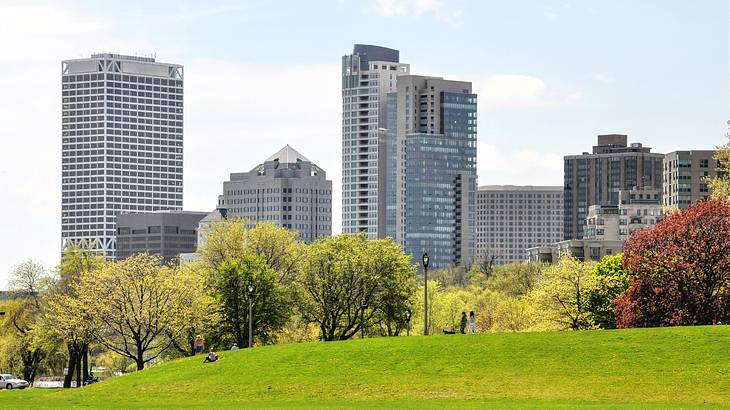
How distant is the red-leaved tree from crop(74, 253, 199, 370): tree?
34.9 metres

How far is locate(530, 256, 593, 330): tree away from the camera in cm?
12344

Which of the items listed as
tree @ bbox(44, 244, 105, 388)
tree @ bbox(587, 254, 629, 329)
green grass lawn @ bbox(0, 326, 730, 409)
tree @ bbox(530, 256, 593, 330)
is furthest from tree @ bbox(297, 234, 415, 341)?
green grass lawn @ bbox(0, 326, 730, 409)

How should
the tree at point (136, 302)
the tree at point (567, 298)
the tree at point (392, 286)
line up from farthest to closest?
the tree at point (392, 286), the tree at point (567, 298), the tree at point (136, 302)

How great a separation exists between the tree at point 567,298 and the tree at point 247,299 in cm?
2464

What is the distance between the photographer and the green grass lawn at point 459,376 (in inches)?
2562

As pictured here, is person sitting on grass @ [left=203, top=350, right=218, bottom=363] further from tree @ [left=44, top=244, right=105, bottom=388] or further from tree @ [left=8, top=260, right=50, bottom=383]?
tree @ [left=8, top=260, right=50, bottom=383]

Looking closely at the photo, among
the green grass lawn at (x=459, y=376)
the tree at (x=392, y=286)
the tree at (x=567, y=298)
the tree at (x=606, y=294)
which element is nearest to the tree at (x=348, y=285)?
the tree at (x=392, y=286)

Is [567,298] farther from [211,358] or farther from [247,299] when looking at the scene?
[211,358]

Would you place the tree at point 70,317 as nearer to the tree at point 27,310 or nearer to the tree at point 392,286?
the tree at point 27,310

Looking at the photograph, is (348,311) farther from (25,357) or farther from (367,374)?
(367,374)

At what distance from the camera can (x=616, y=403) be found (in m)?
62.8

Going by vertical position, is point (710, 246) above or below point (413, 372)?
above

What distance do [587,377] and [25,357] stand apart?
8893cm

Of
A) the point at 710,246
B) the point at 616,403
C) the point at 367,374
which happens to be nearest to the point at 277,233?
the point at 710,246
